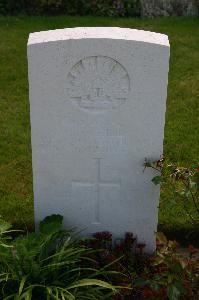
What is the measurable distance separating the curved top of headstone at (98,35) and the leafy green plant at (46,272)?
108 cm

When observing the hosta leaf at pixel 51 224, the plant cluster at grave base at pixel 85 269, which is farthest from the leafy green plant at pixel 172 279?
the hosta leaf at pixel 51 224

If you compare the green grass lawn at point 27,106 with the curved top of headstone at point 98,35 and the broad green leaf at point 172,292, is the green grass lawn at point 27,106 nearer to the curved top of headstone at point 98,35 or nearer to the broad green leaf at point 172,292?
the broad green leaf at point 172,292

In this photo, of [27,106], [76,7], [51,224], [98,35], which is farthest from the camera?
[76,7]

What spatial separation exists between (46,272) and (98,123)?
89cm

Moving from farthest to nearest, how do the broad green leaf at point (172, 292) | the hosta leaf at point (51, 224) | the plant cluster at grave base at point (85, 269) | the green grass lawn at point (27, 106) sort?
the green grass lawn at point (27, 106)
the hosta leaf at point (51, 224)
the plant cluster at grave base at point (85, 269)
the broad green leaf at point (172, 292)

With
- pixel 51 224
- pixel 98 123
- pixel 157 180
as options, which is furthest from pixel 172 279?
pixel 98 123

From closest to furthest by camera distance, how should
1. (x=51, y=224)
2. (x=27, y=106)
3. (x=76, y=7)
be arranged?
1. (x=51, y=224)
2. (x=27, y=106)
3. (x=76, y=7)

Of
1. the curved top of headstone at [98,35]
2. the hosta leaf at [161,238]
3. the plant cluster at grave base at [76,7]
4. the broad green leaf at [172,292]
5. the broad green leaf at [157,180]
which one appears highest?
the plant cluster at grave base at [76,7]

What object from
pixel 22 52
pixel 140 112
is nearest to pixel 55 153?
pixel 140 112

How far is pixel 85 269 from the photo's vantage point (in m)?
3.69

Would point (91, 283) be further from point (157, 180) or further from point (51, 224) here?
point (157, 180)

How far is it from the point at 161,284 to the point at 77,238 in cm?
68

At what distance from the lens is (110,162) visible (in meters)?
3.75

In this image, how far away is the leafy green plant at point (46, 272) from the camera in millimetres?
3398
